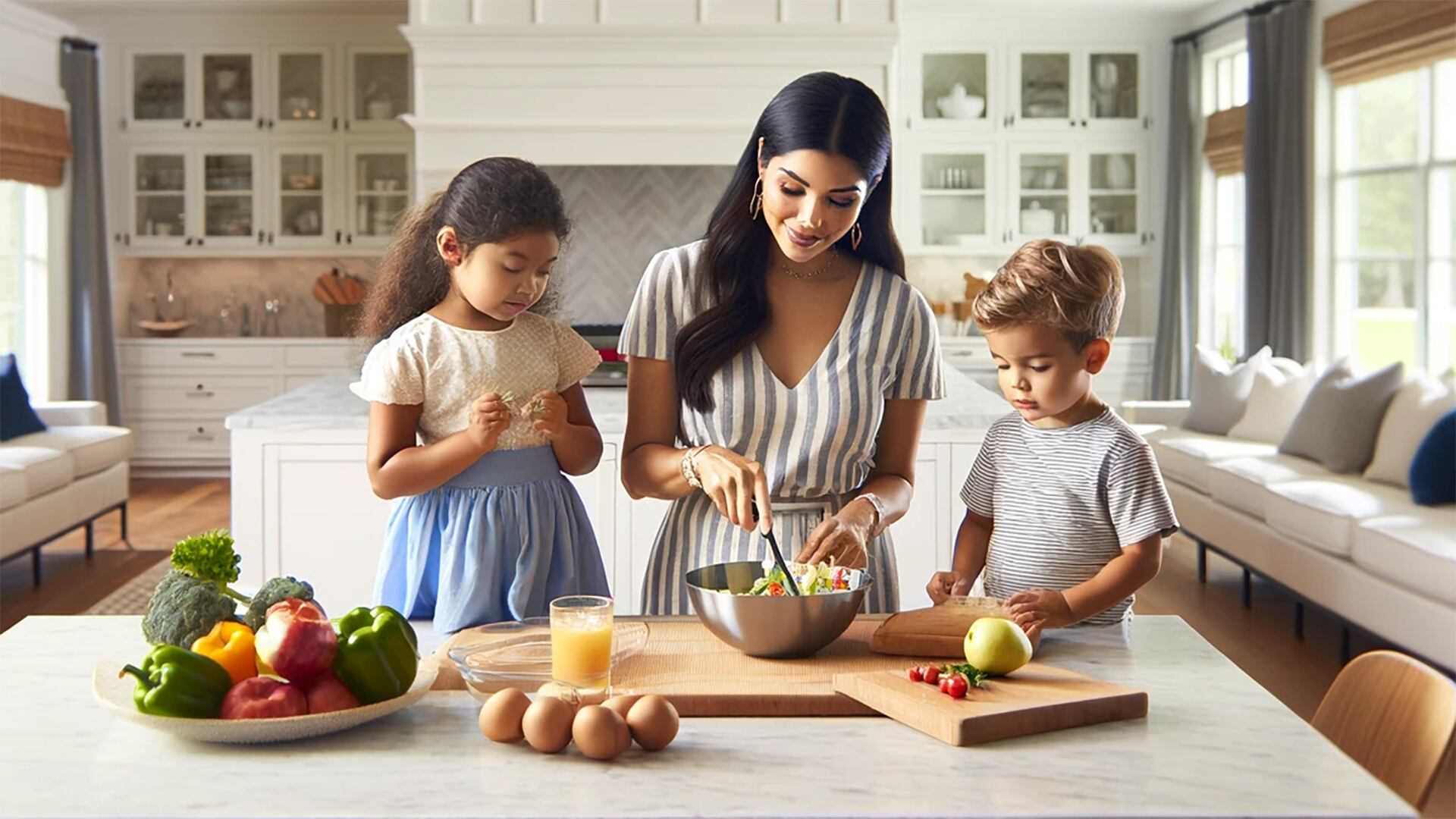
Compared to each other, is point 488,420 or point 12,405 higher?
point 488,420

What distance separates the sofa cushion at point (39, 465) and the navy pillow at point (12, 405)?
0.07m

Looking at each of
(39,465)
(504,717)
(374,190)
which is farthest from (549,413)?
(374,190)

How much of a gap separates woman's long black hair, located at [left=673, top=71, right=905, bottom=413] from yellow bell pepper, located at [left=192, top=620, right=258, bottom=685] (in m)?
0.70

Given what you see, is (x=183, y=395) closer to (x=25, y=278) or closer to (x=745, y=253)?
(x=25, y=278)

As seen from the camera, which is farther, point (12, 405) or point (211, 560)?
point (12, 405)

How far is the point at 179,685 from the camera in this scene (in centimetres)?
131

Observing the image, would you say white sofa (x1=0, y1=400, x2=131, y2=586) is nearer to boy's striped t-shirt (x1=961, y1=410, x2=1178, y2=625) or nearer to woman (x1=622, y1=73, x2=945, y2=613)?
woman (x1=622, y1=73, x2=945, y2=613)

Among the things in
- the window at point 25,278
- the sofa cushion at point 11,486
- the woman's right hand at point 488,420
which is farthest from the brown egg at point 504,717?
the window at point 25,278

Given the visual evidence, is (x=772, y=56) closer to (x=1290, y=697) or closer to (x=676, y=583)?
(x=1290, y=697)

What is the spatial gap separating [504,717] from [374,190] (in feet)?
25.0

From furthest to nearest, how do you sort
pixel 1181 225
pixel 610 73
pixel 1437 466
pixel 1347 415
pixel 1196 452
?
1. pixel 1181 225
2. pixel 1196 452
3. pixel 610 73
4. pixel 1347 415
5. pixel 1437 466

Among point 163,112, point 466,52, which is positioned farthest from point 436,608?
point 163,112

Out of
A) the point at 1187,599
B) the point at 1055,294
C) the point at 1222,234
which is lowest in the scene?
the point at 1187,599

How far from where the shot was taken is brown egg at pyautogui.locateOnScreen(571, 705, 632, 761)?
4.19ft
